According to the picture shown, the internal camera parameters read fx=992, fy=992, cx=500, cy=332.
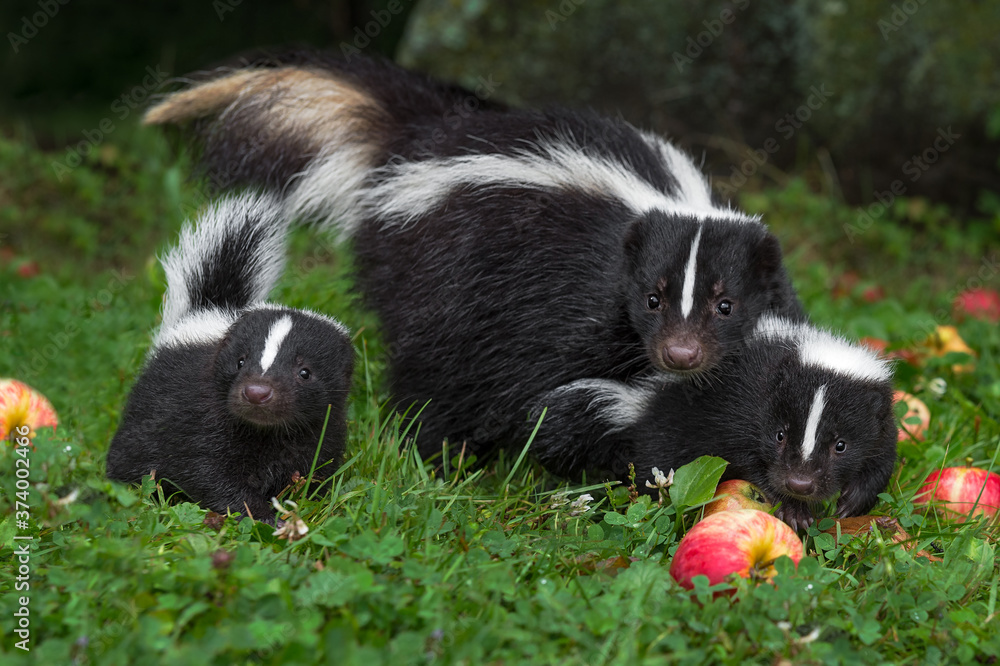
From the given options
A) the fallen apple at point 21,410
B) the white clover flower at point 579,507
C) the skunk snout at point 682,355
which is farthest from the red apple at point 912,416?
the fallen apple at point 21,410

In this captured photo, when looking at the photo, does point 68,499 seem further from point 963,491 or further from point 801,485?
point 963,491

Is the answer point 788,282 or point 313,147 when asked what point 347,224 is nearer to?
point 313,147

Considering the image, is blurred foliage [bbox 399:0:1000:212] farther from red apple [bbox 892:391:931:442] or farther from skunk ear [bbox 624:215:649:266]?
skunk ear [bbox 624:215:649:266]

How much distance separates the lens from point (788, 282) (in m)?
4.28

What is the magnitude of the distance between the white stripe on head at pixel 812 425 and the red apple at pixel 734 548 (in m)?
0.41

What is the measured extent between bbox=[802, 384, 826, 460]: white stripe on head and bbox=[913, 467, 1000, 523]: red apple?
2.27ft

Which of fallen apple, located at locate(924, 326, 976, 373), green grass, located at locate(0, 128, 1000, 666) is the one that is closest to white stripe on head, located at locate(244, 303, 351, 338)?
green grass, located at locate(0, 128, 1000, 666)

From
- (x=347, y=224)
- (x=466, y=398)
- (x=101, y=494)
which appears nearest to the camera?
(x=101, y=494)

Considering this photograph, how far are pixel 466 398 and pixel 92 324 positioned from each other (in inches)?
82.5

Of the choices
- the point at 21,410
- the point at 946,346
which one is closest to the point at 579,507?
the point at 21,410

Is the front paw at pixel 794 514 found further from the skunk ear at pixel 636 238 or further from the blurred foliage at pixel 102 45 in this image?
the blurred foliage at pixel 102 45

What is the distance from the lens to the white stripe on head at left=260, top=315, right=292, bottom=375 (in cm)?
353

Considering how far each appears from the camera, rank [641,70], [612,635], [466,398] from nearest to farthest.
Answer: [612,635], [466,398], [641,70]

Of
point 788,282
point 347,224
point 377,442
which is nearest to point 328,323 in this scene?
point 377,442
